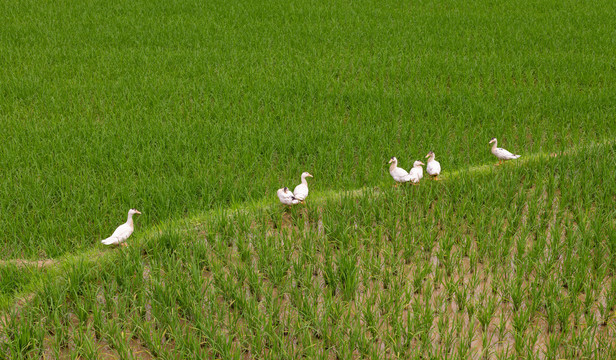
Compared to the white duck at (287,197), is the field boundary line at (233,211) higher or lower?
lower

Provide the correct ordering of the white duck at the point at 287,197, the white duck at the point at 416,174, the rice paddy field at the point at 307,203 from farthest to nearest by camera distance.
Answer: the white duck at the point at 416,174, the white duck at the point at 287,197, the rice paddy field at the point at 307,203

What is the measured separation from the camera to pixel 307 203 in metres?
4.51

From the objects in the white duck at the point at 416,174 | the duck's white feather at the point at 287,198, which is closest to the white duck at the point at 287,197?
the duck's white feather at the point at 287,198

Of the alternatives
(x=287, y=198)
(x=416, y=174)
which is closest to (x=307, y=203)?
(x=287, y=198)

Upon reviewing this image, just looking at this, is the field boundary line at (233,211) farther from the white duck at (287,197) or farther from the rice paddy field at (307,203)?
the white duck at (287,197)

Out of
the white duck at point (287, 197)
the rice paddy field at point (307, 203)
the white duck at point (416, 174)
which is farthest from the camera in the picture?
the white duck at point (416, 174)

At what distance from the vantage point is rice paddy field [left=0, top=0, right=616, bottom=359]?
3.14 metres

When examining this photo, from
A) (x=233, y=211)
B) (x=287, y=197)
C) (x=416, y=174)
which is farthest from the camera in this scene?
(x=416, y=174)

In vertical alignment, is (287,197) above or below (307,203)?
above

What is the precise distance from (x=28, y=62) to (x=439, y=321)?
8.75 metres

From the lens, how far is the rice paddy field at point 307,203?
314 cm

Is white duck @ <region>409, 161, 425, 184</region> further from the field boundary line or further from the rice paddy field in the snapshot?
the field boundary line

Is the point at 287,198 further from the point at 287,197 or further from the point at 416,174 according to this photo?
the point at 416,174

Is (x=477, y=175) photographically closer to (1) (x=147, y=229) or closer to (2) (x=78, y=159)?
(1) (x=147, y=229)
